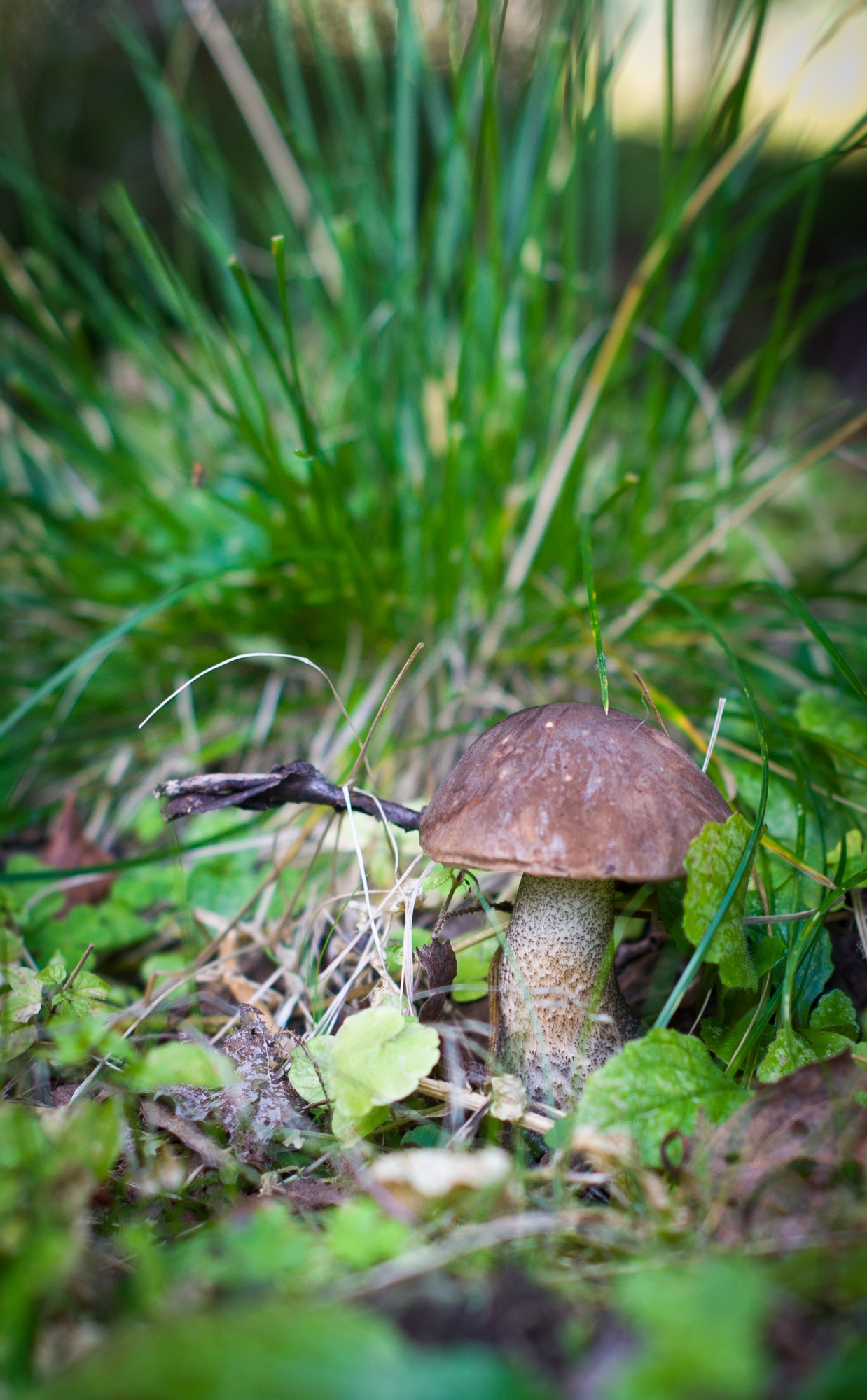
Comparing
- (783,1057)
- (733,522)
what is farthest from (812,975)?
(733,522)

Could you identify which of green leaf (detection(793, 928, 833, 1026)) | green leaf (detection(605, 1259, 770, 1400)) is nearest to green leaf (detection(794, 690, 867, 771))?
green leaf (detection(793, 928, 833, 1026))

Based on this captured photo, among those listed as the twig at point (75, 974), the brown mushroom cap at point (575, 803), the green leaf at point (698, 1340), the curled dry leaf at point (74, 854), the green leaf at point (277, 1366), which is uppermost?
the brown mushroom cap at point (575, 803)

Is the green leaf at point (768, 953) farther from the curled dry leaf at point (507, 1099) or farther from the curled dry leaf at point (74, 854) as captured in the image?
the curled dry leaf at point (74, 854)

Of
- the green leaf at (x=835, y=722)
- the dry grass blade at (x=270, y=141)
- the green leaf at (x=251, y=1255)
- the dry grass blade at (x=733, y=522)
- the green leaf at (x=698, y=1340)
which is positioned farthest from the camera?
the dry grass blade at (x=270, y=141)

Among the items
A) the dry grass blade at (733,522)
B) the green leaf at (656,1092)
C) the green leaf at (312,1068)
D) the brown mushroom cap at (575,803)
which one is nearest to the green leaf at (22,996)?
the green leaf at (312,1068)

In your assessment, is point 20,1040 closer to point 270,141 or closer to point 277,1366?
point 277,1366

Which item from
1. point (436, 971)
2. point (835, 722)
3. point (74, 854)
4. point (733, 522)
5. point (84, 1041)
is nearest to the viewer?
point (84, 1041)

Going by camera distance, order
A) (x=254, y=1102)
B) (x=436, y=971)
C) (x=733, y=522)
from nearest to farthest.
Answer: (x=254, y=1102) < (x=436, y=971) < (x=733, y=522)
